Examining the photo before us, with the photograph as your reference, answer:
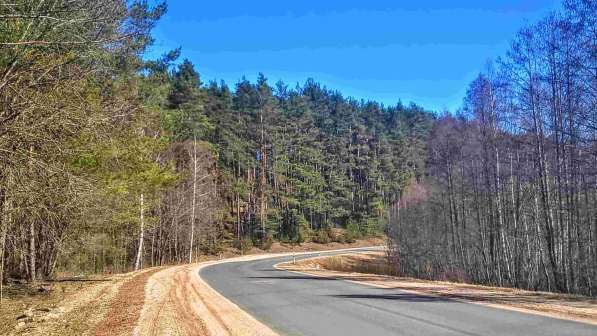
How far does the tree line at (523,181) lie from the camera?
64.7 feet

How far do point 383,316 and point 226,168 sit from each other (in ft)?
179

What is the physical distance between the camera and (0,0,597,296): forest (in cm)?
957

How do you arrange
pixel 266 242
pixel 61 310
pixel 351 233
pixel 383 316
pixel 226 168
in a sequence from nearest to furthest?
pixel 383 316 → pixel 61 310 → pixel 266 242 → pixel 226 168 → pixel 351 233

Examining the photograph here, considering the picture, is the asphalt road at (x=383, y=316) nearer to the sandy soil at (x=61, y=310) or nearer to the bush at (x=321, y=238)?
the sandy soil at (x=61, y=310)

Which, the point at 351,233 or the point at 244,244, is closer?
the point at 244,244

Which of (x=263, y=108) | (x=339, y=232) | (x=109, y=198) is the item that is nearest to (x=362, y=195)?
(x=339, y=232)

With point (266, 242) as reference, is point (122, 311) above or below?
below

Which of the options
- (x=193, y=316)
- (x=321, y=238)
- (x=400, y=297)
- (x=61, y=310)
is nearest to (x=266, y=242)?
(x=321, y=238)

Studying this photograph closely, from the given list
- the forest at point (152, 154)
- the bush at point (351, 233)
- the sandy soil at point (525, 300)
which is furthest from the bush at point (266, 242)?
the sandy soil at point (525, 300)

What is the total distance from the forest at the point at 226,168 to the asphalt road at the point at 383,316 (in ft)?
→ 16.1

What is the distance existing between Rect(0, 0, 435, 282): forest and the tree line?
1476 cm

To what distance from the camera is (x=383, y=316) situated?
33.0 ft

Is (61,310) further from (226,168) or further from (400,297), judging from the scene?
(226,168)

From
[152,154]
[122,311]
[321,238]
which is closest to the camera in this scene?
[122,311]
